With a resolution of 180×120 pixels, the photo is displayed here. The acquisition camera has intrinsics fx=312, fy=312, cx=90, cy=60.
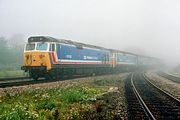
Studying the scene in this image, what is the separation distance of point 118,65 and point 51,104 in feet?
122

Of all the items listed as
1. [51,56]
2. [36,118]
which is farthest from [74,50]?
[36,118]

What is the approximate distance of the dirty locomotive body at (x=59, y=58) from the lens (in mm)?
25828

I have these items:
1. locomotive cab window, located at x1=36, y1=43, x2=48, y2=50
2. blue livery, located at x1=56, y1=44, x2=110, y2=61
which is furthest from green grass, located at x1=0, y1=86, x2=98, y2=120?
blue livery, located at x1=56, y1=44, x2=110, y2=61

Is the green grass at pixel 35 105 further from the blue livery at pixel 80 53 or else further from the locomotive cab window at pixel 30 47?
the blue livery at pixel 80 53

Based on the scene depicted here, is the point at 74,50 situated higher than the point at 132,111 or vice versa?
the point at 74,50

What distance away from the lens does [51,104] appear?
1218 centimetres

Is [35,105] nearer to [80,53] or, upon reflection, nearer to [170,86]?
[170,86]

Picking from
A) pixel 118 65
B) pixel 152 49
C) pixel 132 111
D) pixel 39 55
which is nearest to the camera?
pixel 132 111

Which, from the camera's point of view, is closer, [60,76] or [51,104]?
[51,104]

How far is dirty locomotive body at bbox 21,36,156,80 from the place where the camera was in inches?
1017

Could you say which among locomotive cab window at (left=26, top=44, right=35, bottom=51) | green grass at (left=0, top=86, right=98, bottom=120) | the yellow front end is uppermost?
locomotive cab window at (left=26, top=44, right=35, bottom=51)

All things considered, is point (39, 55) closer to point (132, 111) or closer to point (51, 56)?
point (51, 56)

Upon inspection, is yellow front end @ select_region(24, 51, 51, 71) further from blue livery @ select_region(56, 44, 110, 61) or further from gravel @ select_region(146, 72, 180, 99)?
gravel @ select_region(146, 72, 180, 99)

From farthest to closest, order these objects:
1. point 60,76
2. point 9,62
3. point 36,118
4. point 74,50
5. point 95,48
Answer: point 9,62
point 95,48
point 74,50
point 60,76
point 36,118
